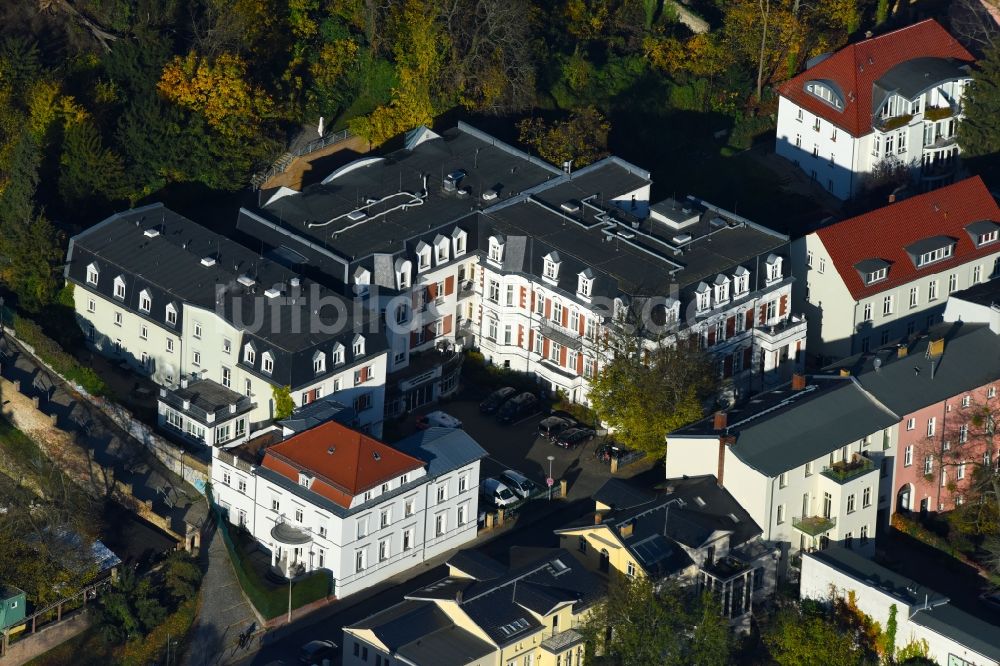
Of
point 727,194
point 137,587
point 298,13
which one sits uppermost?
point 298,13

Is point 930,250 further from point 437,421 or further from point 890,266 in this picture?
point 437,421

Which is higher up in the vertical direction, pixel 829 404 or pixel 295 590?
pixel 829 404

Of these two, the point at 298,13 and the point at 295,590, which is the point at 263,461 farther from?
the point at 298,13

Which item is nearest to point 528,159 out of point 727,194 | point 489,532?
point 727,194

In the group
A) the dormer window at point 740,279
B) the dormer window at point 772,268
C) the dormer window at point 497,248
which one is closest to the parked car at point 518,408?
the dormer window at point 497,248

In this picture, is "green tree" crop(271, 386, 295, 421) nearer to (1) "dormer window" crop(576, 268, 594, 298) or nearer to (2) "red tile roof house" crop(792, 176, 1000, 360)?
(1) "dormer window" crop(576, 268, 594, 298)

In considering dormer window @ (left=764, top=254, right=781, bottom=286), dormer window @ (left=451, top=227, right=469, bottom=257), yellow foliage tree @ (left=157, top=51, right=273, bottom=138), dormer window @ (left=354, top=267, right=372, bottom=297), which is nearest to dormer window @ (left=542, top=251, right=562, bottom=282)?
dormer window @ (left=451, top=227, right=469, bottom=257)

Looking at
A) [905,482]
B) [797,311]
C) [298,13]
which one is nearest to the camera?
[905,482]
